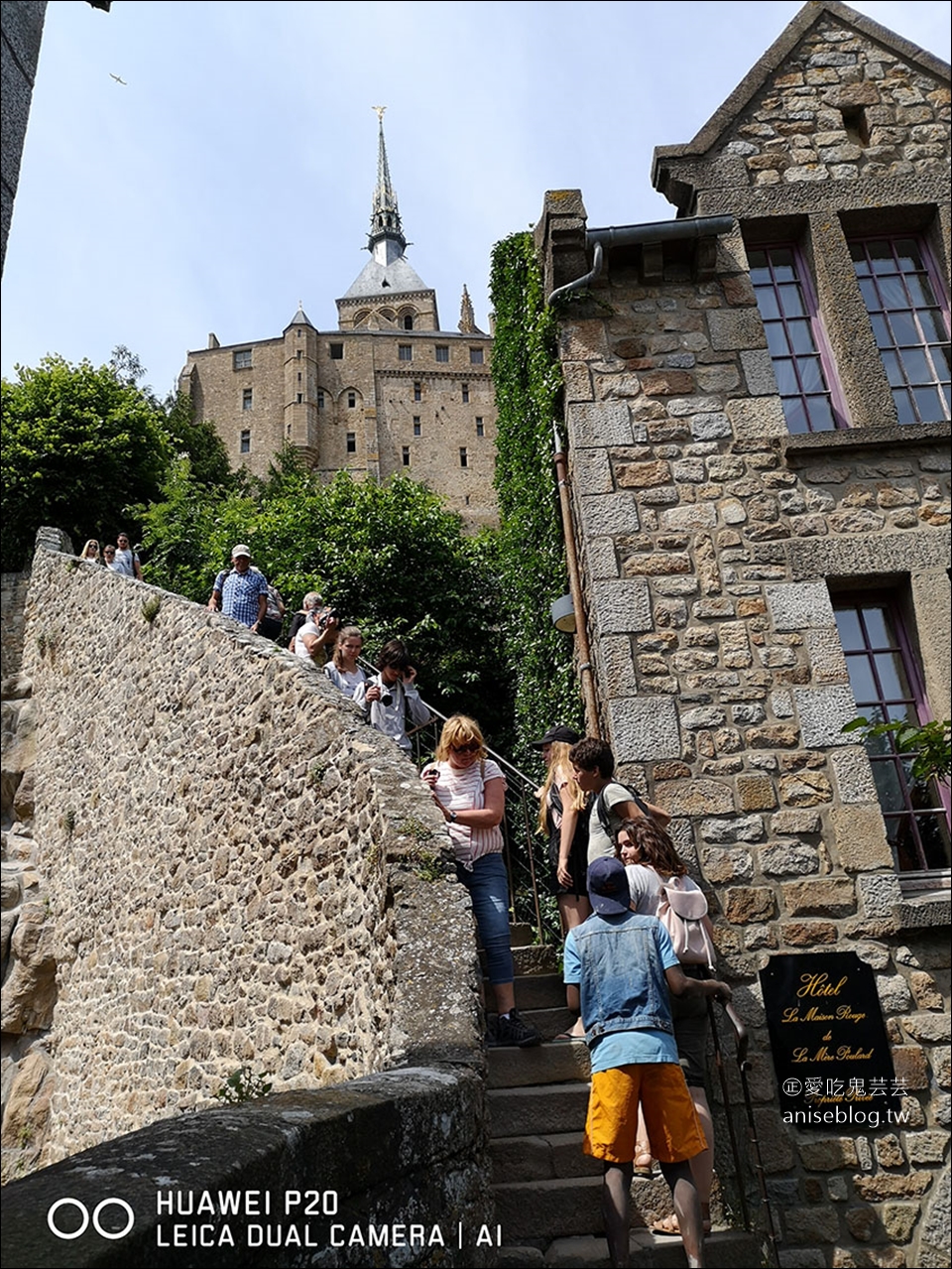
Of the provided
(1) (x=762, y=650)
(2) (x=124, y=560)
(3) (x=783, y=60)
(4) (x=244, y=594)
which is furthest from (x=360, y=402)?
(1) (x=762, y=650)

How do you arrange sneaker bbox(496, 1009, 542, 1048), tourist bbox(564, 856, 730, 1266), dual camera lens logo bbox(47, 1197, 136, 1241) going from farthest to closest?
sneaker bbox(496, 1009, 542, 1048), tourist bbox(564, 856, 730, 1266), dual camera lens logo bbox(47, 1197, 136, 1241)

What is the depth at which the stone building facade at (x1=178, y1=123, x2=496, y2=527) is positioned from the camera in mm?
54688

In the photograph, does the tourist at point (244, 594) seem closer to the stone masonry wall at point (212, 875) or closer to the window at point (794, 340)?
the stone masonry wall at point (212, 875)

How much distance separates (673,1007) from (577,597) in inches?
128

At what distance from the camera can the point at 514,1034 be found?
4441mm

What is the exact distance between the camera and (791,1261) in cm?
461

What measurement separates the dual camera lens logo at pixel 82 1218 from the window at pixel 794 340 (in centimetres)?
606

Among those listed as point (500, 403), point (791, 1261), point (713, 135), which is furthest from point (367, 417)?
point (791, 1261)

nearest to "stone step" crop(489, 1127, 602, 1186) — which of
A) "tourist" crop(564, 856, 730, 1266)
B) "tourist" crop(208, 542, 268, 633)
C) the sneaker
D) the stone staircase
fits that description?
the stone staircase

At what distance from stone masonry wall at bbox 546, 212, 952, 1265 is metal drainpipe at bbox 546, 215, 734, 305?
0.60ft

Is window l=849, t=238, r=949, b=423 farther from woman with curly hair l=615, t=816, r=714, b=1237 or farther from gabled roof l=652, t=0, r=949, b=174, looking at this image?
woman with curly hair l=615, t=816, r=714, b=1237

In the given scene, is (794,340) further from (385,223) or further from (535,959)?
(385,223)

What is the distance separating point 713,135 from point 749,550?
316 cm

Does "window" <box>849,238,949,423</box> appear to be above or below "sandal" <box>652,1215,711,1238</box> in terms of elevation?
above
